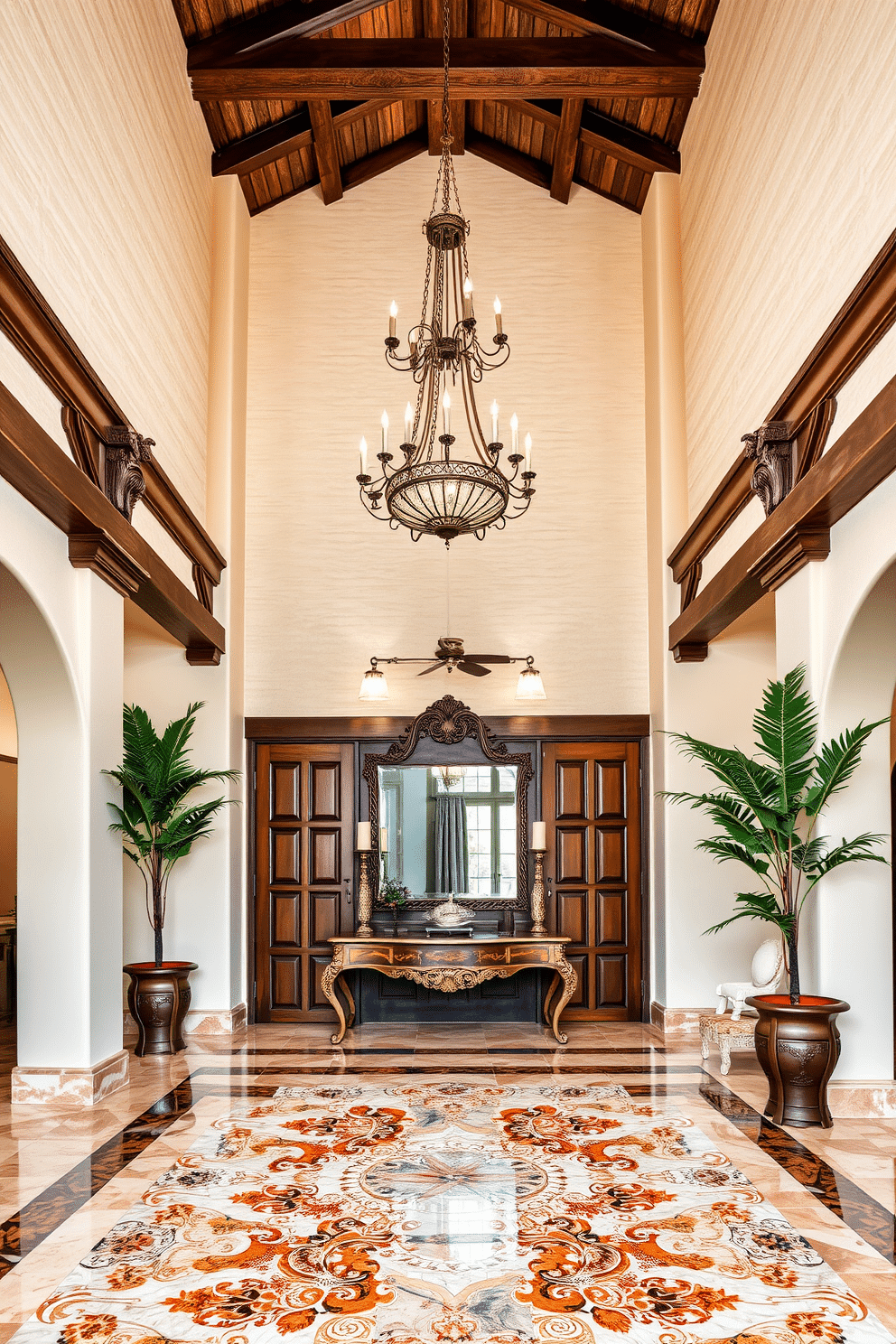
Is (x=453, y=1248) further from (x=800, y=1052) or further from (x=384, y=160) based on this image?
(x=384, y=160)

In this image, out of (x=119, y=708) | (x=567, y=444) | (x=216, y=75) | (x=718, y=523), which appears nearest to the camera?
(x=119, y=708)

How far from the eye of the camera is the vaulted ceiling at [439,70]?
754cm

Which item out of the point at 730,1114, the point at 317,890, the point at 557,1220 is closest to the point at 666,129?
the point at 317,890

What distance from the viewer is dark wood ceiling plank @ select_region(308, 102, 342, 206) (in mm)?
8328

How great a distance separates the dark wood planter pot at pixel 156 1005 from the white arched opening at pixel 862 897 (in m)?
3.93

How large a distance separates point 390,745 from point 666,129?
17.5 feet

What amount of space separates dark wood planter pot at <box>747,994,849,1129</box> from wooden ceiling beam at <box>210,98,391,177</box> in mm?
7251

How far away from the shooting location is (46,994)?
18.0ft

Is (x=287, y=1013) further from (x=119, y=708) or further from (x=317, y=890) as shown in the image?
(x=119, y=708)

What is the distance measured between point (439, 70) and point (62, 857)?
595cm

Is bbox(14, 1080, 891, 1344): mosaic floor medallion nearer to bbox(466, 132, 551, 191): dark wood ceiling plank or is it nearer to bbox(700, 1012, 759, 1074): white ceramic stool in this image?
bbox(700, 1012, 759, 1074): white ceramic stool

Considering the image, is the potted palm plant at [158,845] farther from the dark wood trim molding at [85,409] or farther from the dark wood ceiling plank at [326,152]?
the dark wood ceiling plank at [326,152]

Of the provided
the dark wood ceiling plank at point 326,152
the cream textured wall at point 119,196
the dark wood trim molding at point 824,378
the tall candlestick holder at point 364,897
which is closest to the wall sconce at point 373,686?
the tall candlestick holder at point 364,897

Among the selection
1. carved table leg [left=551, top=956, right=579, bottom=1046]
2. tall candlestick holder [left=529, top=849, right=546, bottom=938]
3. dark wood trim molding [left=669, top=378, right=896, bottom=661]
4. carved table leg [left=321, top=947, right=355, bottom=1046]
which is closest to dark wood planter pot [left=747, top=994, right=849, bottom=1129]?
dark wood trim molding [left=669, top=378, right=896, bottom=661]
